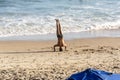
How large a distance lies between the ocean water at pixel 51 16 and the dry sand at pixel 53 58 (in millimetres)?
2099

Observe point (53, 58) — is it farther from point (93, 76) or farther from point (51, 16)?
point (51, 16)

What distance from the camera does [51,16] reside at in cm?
2041

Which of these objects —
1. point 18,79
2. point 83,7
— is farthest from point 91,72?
point 83,7

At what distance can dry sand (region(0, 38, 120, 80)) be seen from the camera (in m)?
10.3

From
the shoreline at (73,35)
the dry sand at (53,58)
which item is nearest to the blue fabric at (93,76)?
the dry sand at (53,58)

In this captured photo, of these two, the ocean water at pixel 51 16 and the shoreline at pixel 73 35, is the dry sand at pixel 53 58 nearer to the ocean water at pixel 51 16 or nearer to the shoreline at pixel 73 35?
the shoreline at pixel 73 35

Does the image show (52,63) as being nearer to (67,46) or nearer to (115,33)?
(67,46)

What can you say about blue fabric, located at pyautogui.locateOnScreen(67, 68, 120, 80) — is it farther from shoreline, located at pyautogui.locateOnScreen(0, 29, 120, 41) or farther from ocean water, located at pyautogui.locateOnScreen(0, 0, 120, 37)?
ocean water, located at pyautogui.locateOnScreen(0, 0, 120, 37)

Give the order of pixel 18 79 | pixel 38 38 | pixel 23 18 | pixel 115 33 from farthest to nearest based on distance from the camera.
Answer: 1. pixel 23 18
2. pixel 115 33
3. pixel 38 38
4. pixel 18 79

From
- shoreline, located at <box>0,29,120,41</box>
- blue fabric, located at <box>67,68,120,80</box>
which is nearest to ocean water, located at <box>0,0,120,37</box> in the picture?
shoreline, located at <box>0,29,120,41</box>

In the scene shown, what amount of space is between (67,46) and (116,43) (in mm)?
1744

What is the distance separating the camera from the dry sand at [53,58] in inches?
407

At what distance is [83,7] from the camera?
2398cm

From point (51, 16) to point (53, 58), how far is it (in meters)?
8.34
